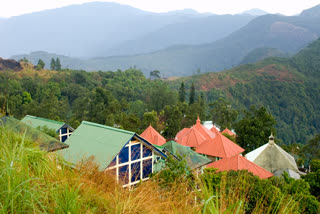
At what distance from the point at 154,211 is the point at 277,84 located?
7129 cm

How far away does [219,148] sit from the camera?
17.4 m

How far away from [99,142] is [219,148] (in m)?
10.8

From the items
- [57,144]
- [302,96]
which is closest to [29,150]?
[57,144]

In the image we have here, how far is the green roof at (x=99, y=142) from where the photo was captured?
7699 millimetres

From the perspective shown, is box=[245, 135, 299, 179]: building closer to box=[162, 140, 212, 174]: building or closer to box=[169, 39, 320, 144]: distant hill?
box=[162, 140, 212, 174]: building

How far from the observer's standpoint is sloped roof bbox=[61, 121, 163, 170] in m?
7.69

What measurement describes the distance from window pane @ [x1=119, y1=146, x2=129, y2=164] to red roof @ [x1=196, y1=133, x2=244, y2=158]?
395 inches

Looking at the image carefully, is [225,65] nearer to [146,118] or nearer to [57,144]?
[146,118]

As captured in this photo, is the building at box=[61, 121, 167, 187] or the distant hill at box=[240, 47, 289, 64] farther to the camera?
the distant hill at box=[240, 47, 289, 64]

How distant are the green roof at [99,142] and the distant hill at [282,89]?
47.2m

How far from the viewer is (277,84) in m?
67.9

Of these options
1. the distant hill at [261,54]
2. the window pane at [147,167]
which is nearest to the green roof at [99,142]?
the window pane at [147,167]

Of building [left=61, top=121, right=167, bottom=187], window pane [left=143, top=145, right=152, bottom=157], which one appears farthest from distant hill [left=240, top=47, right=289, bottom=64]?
building [left=61, top=121, right=167, bottom=187]

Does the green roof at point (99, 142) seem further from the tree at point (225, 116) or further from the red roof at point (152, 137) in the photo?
the tree at point (225, 116)
